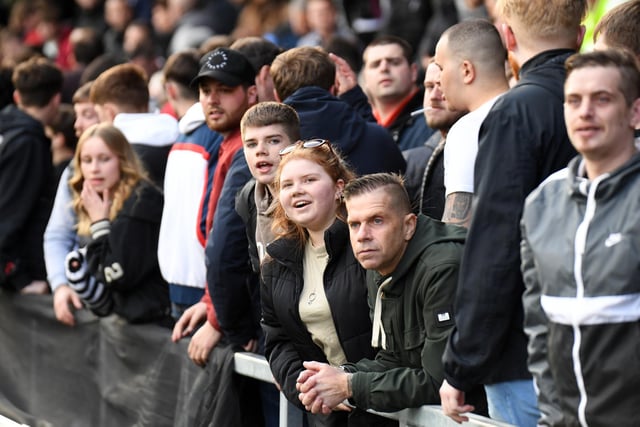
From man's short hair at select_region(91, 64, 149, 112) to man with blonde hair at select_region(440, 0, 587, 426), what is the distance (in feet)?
13.1

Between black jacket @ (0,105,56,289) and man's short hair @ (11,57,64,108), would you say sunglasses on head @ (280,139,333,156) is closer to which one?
black jacket @ (0,105,56,289)

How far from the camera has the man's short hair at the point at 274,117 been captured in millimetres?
5602

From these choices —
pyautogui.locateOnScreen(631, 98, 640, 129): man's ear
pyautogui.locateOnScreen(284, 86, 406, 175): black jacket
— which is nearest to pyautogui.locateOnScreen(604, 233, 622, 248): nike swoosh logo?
pyautogui.locateOnScreen(631, 98, 640, 129): man's ear

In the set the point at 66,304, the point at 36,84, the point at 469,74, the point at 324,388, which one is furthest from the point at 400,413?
the point at 36,84

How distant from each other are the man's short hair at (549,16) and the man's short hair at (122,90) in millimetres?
3985

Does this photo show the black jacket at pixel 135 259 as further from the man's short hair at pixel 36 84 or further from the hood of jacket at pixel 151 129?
the man's short hair at pixel 36 84

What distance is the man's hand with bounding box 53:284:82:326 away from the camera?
753cm

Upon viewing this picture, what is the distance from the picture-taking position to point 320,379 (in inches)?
189

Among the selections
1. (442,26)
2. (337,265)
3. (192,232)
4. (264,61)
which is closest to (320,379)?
(337,265)

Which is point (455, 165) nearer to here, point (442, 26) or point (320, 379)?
point (320, 379)

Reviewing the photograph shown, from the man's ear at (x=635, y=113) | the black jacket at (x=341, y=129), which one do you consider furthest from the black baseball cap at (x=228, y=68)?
the man's ear at (x=635, y=113)

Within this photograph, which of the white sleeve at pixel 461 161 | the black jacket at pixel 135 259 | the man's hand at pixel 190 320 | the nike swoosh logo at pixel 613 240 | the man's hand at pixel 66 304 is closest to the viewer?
the nike swoosh logo at pixel 613 240

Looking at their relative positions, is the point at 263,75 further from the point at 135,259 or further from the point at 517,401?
the point at 517,401

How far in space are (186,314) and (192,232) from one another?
0.50 metres
